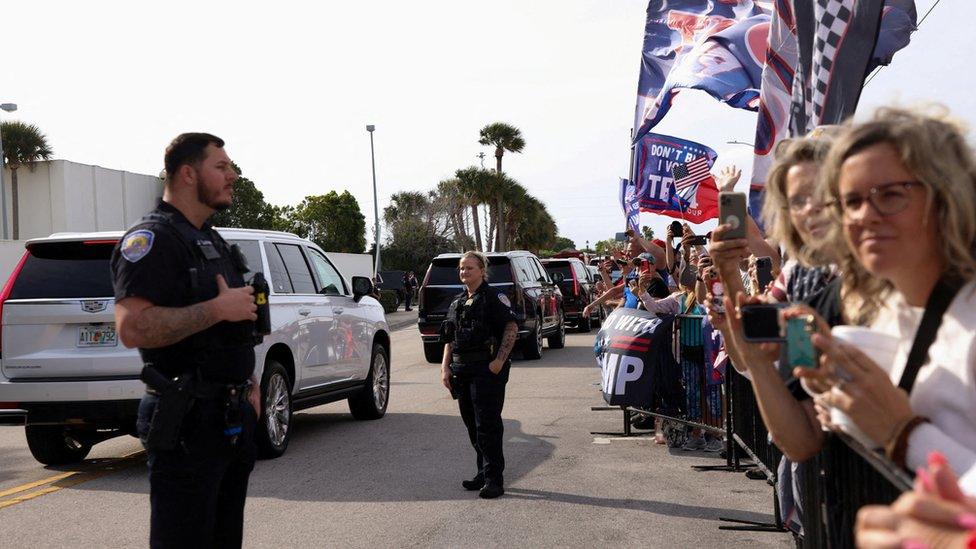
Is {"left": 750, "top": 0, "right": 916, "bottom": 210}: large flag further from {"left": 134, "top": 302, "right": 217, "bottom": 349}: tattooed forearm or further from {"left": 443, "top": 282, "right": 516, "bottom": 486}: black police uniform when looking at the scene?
{"left": 134, "top": 302, "right": 217, "bottom": 349}: tattooed forearm

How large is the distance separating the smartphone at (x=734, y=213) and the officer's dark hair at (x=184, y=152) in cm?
211

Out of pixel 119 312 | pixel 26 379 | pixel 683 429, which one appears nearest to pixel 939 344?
pixel 119 312

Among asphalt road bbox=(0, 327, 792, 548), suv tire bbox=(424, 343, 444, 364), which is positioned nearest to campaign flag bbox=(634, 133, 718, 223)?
suv tire bbox=(424, 343, 444, 364)

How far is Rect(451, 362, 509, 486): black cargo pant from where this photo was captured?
7125 mm

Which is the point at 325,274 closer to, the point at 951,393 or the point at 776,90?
the point at 776,90

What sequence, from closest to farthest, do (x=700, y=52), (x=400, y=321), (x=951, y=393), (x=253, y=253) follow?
(x=951, y=393) < (x=253, y=253) < (x=700, y=52) < (x=400, y=321)

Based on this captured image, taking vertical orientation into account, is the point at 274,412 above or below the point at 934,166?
below

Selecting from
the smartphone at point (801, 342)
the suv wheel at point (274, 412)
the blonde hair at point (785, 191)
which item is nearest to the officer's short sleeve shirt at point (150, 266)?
the blonde hair at point (785, 191)

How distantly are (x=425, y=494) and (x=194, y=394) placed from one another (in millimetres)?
3808

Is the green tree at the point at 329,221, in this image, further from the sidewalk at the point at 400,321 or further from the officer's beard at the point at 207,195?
the officer's beard at the point at 207,195

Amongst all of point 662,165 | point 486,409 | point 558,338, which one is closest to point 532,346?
point 558,338

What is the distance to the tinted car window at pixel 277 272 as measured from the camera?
9.21 metres

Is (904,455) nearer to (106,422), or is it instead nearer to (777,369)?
(777,369)

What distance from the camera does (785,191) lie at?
324 cm
